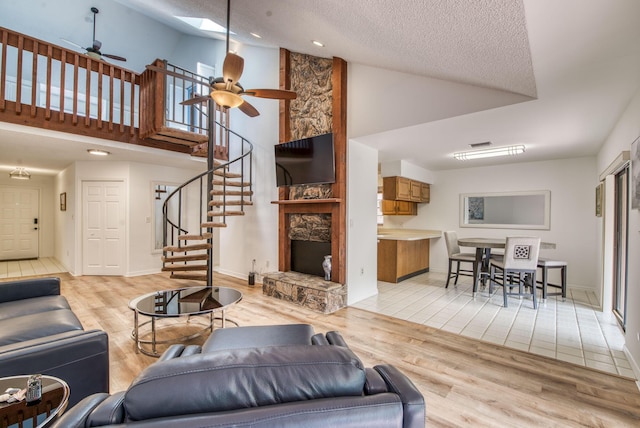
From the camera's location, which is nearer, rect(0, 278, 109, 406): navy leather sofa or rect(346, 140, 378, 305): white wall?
rect(0, 278, 109, 406): navy leather sofa

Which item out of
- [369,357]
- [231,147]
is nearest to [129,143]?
[231,147]

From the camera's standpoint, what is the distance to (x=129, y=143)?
481 centimetres

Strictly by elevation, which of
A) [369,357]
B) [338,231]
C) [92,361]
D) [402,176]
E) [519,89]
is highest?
[519,89]

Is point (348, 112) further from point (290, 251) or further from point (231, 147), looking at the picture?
point (231, 147)

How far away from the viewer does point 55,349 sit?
1.55 metres

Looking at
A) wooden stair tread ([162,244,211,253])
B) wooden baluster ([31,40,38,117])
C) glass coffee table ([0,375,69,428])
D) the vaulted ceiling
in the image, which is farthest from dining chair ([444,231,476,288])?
wooden baluster ([31,40,38,117])

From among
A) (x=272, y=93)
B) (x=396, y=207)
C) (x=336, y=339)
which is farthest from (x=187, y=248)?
(x=396, y=207)

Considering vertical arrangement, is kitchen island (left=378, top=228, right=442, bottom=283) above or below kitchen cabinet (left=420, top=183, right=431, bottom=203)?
below

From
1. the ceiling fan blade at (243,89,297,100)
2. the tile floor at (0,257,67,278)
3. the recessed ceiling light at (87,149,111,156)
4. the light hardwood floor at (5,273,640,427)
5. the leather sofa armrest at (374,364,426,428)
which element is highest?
the ceiling fan blade at (243,89,297,100)

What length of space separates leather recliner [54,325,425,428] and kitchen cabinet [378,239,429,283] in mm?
4710

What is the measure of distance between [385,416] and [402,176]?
5.34m

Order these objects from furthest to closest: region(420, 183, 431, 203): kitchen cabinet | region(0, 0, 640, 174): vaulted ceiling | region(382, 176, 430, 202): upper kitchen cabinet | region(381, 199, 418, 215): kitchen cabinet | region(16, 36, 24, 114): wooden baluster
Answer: region(420, 183, 431, 203): kitchen cabinet < region(381, 199, 418, 215): kitchen cabinet < region(382, 176, 430, 202): upper kitchen cabinet < region(16, 36, 24, 114): wooden baluster < region(0, 0, 640, 174): vaulted ceiling

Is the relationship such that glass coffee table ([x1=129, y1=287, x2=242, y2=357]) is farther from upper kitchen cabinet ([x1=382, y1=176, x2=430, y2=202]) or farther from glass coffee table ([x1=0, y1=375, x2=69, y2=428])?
upper kitchen cabinet ([x1=382, y1=176, x2=430, y2=202])

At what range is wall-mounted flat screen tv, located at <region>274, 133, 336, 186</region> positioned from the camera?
4.08m
